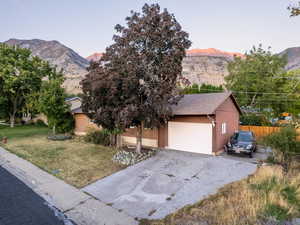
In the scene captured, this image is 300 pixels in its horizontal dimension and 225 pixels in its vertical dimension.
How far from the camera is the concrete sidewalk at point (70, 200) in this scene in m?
4.41

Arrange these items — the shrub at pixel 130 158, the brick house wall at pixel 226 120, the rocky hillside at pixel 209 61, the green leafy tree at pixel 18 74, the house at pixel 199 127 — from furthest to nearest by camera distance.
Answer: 1. the rocky hillside at pixel 209 61
2. the green leafy tree at pixel 18 74
3. the brick house wall at pixel 226 120
4. the house at pixel 199 127
5. the shrub at pixel 130 158

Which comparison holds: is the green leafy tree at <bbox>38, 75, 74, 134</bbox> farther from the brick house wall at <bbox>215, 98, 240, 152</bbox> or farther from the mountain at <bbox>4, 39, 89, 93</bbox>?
the mountain at <bbox>4, 39, 89, 93</bbox>

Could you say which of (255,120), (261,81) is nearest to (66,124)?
(255,120)

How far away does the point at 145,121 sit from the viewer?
9008 mm

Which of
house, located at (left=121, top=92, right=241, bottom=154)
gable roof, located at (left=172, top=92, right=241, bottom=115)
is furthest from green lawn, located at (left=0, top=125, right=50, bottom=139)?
gable roof, located at (left=172, top=92, right=241, bottom=115)

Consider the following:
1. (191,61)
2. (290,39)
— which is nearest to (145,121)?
(290,39)

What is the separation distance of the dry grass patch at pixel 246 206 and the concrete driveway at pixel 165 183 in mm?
414

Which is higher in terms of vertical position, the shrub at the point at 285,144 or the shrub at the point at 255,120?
the shrub at the point at 255,120

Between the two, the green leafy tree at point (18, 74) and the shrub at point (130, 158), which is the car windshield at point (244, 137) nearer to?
the shrub at point (130, 158)

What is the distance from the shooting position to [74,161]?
9.38 m

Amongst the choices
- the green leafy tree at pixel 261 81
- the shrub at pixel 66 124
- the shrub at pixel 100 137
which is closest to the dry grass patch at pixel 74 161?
the shrub at pixel 100 137

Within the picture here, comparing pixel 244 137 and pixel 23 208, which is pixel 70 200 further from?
pixel 244 137

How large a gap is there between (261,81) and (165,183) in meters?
22.9

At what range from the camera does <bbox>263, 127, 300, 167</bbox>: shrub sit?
813cm
